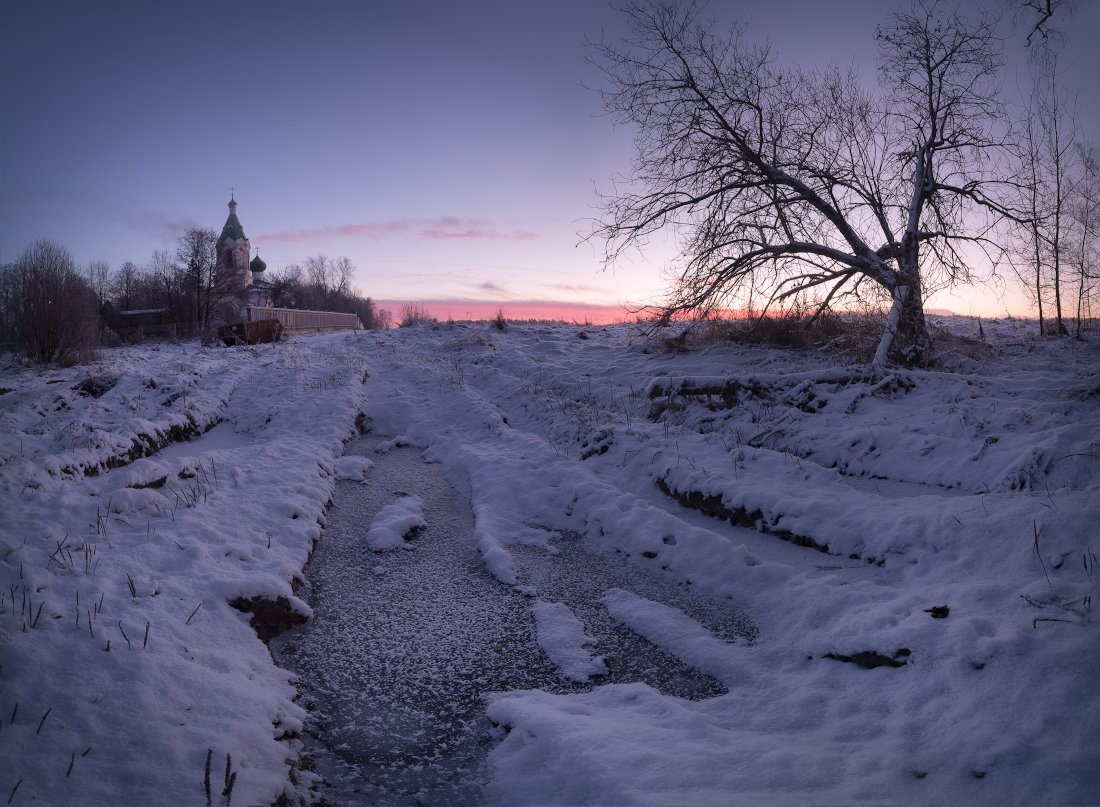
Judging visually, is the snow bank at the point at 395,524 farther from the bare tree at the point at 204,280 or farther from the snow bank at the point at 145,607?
the bare tree at the point at 204,280

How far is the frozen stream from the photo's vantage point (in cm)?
298

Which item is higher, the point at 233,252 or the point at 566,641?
the point at 233,252

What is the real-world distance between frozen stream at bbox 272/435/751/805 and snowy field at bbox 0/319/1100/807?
6.3 inches

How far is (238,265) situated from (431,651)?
59.5 meters

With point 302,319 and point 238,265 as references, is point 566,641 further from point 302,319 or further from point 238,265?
point 238,265

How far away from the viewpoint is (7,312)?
56.1ft

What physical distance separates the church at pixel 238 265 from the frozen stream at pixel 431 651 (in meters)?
43.7

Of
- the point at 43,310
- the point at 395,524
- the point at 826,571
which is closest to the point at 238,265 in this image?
the point at 43,310

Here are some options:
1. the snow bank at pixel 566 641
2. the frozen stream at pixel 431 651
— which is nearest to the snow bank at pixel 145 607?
the frozen stream at pixel 431 651

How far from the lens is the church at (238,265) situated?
1955 inches

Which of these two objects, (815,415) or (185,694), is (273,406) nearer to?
(185,694)

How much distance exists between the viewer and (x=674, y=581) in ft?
16.0

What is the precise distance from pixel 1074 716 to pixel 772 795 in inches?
51.0

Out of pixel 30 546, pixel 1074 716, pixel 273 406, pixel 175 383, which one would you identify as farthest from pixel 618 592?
pixel 175 383
